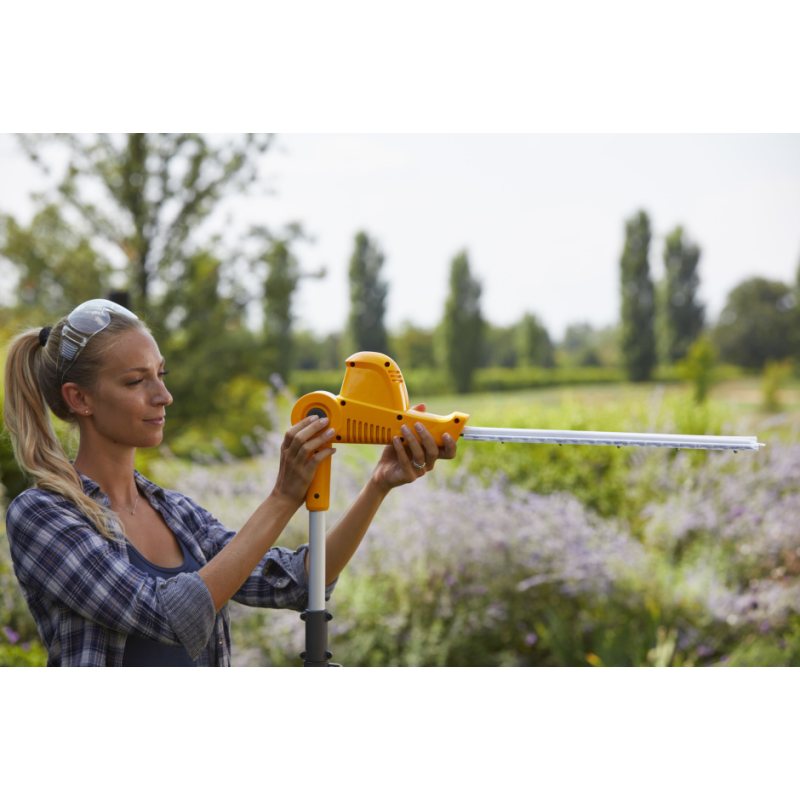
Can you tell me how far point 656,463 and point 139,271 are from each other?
13.0 ft

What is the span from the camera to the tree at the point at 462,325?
579cm

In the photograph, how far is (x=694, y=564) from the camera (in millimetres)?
4340

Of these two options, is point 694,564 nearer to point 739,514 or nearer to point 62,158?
point 739,514

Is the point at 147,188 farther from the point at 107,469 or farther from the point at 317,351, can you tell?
the point at 107,469

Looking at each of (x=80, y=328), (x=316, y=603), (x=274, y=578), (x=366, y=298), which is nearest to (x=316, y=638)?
→ (x=316, y=603)

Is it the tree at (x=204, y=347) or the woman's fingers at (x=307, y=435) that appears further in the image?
the tree at (x=204, y=347)

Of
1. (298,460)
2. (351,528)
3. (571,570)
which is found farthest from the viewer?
(571,570)

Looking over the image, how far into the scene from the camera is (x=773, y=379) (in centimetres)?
531

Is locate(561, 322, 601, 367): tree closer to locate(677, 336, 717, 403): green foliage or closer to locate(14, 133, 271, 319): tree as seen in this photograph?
locate(677, 336, 717, 403): green foliage

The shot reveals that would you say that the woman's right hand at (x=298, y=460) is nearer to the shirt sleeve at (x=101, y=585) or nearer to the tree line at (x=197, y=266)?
the shirt sleeve at (x=101, y=585)

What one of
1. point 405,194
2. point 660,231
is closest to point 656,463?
point 660,231

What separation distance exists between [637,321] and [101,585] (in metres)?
5.30

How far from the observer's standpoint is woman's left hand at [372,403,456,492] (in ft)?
5.19

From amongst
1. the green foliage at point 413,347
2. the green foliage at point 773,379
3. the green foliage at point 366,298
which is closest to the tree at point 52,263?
the green foliage at point 366,298
